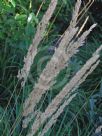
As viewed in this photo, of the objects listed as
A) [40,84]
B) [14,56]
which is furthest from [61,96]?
[14,56]

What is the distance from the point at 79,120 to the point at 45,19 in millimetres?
1542

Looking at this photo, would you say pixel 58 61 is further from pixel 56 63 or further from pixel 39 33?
pixel 39 33

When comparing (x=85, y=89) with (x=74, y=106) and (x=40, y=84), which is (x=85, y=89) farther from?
(x=40, y=84)

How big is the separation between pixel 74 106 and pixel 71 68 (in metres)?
0.43

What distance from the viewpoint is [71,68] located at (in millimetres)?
3182

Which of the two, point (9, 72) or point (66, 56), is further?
point (9, 72)

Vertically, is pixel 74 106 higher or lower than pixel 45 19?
lower

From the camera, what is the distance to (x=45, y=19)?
1.42m

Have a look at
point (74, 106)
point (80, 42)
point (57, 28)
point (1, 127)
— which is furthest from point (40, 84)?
point (57, 28)

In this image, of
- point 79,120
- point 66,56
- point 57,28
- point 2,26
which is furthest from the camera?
point 57,28

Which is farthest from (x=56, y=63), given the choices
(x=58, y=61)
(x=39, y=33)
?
(x=39, y=33)

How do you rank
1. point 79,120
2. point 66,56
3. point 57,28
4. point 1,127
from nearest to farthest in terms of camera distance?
point 66,56, point 1,127, point 79,120, point 57,28

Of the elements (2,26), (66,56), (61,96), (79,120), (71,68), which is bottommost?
(79,120)

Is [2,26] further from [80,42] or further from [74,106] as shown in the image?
[80,42]
